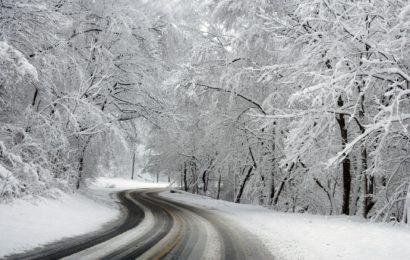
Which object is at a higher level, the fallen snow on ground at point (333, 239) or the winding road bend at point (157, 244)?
the fallen snow on ground at point (333, 239)

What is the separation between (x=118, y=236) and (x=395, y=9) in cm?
976

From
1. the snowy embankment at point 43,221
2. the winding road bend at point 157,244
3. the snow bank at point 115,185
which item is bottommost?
the winding road bend at point 157,244

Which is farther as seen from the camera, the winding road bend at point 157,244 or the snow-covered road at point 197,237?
the snow-covered road at point 197,237

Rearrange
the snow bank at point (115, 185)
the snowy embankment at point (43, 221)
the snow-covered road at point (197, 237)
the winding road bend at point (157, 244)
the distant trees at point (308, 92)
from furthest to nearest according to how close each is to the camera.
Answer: the snow bank at point (115, 185) → the distant trees at point (308, 92) → the snow-covered road at point (197, 237) → the snowy embankment at point (43, 221) → the winding road bend at point (157, 244)

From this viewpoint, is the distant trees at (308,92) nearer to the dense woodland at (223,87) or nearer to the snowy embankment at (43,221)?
the dense woodland at (223,87)

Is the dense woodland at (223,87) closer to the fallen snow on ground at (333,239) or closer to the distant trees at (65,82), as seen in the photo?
the distant trees at (65,82)

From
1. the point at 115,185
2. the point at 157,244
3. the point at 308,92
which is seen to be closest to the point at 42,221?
the point at 157,244

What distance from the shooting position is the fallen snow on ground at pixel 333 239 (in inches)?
342

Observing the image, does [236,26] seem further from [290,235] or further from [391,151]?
[290,235]

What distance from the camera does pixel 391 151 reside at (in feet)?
48.9

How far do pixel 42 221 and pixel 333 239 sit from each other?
7716 mm

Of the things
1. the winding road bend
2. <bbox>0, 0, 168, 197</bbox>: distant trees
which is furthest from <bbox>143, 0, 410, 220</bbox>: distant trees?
the winding road bend

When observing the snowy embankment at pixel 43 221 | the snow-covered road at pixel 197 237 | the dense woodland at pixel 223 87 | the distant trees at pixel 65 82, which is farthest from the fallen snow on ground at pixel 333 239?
the distant trees at pixel 65 82

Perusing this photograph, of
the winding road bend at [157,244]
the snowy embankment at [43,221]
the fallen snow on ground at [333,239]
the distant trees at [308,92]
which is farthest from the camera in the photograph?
the distant trees at [308,92]
